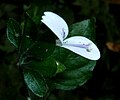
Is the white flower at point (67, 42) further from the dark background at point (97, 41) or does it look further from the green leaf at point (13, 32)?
the dark background at point (97, 41)

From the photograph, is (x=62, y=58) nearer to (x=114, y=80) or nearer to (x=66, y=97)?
(x=66, y=97)

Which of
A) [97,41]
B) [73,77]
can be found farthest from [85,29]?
[97,41]

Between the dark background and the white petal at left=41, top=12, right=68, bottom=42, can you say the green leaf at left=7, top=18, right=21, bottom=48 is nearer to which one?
the white petal at left=41, top=12, right=68, bottom=42

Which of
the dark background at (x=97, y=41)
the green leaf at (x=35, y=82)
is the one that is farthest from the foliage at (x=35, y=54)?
the dark background at (x=97, y=41)

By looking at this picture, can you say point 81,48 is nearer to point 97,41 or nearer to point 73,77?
point 73,77

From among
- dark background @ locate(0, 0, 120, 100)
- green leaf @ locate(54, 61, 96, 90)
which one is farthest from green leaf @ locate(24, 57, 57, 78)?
dark background @ locate(0, 0, 120, 100)

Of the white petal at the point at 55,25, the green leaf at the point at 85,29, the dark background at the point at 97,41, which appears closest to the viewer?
the white petal at the point at 55,25
